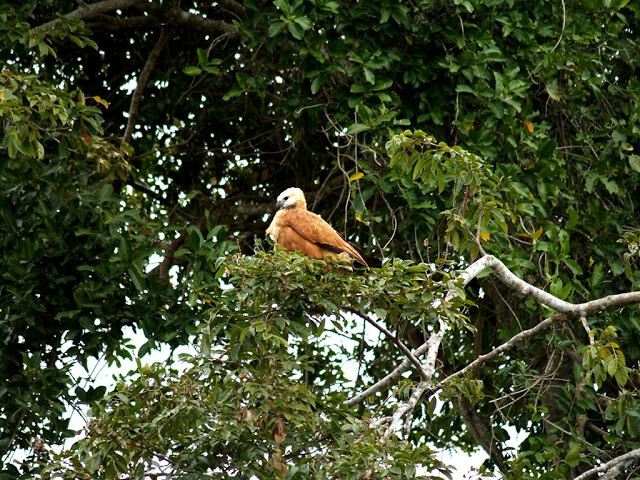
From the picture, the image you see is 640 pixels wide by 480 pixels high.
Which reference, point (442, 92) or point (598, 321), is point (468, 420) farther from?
point (442, 92)

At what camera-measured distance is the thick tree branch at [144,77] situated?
8.42m

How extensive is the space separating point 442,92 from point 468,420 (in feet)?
7.93

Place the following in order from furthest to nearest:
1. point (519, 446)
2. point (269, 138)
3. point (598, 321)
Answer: point (269, 138), point (519, 446), point (598, 321)

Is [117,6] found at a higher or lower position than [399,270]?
higher

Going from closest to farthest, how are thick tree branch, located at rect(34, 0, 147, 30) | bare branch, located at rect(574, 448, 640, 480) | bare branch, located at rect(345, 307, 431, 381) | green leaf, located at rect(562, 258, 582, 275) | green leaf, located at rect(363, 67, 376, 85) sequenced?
bare branch, located at rect(345, 307, 431, 381) → bare branch, located at rect(574, 448, 640, 480) → green leaf, located at rect(562, 258, 582, 275) → green leaf, located at rect(363, 67, 376, 85) → thick tree branch, located at rect(34, 0, 147, 30)

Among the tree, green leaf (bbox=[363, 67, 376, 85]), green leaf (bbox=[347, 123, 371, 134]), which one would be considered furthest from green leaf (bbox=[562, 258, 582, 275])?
green leaf (bbox=[363, 67, 376, 85])

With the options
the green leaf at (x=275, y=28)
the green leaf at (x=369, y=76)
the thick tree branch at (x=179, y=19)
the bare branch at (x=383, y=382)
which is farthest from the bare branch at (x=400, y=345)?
the thick tree branch at (x=179, y=19)

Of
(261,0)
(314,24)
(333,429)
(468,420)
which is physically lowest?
(333,429)

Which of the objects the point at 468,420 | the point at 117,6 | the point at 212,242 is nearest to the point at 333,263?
the point at 212,242

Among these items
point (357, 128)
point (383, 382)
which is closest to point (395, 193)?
point (357, 128)

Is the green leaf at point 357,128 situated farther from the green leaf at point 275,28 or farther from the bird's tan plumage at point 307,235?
the green leaf at point 275,28

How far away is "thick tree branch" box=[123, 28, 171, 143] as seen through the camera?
8422 millimetres

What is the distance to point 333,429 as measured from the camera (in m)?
4.97

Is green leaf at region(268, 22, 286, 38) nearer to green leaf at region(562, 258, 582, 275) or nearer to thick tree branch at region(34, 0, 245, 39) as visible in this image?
A: thick tree branch at region(34, 0, 245, 39)
